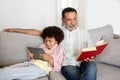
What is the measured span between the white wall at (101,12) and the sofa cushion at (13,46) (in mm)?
1397

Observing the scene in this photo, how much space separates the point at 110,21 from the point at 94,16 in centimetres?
26

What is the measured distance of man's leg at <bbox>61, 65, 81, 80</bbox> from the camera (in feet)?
6.37

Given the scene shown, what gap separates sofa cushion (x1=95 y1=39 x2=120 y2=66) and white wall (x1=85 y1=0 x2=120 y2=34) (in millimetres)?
1036

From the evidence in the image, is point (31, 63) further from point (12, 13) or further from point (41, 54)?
point (12, 13)

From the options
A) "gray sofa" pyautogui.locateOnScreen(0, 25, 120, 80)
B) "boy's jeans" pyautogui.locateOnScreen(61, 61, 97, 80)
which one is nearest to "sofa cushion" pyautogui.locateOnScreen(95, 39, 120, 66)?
"gray sofa" pyautogui.locateOnScreen(0, 25, 120, 80)

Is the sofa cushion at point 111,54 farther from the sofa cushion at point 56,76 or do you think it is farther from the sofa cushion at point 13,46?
the sofa cushion at point 13,46

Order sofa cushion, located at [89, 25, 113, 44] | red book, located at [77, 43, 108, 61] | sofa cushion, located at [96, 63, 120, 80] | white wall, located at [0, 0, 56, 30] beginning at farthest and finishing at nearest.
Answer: white wall, located at [0, 0, 56, 30]
sofa cushion, located at [89, 25, 113, 44]
sofa cushion, located at [96, 63, 120, 80]
red book, located at [77, 43, 108, 61]

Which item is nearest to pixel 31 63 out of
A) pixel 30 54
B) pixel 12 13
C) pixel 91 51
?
pixel 30 54

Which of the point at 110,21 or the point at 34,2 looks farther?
the point at 110,21

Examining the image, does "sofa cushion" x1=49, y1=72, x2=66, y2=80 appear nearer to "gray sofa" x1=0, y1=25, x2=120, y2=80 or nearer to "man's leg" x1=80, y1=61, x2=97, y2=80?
"gray sofa" x1=0, y1=25, x2=120, y2=80

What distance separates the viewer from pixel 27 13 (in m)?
3.04

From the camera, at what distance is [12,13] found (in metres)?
2.98

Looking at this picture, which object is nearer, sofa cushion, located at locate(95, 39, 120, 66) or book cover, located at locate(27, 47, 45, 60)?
book cover, located at locate(27, 47, 45, 60)


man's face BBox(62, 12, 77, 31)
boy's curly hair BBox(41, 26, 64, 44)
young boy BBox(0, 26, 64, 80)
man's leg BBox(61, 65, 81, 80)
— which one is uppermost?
man's face BBox(62, 12, 77, 31)
